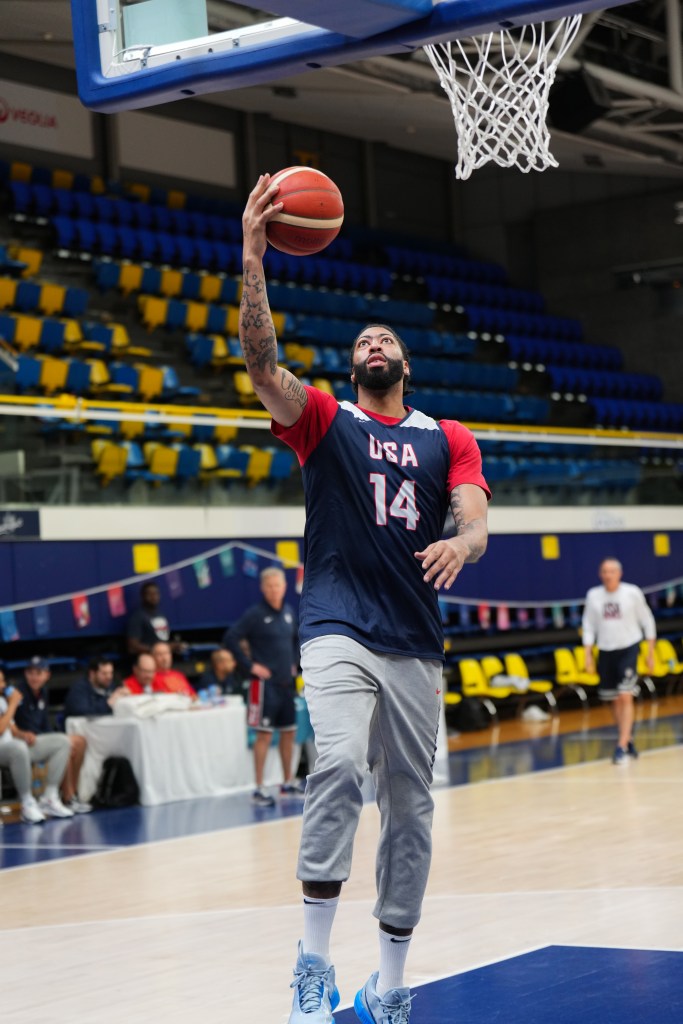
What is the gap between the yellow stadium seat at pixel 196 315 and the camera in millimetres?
19859

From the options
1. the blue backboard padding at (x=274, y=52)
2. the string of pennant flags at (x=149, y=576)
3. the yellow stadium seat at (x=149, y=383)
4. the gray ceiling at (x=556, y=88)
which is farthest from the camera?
the gray ceiling at (x=556, y=88)

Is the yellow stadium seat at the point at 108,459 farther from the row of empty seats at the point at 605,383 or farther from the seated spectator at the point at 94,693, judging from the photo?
the row of empty seats at the point at 605,383

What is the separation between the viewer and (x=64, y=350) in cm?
1758

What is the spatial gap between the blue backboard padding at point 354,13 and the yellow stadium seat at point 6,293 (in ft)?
41.8

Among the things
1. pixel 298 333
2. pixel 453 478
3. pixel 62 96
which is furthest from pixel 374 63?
pixel 453 478

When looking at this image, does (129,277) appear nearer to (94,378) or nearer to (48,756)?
(94,378)

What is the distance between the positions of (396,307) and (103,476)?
10004 mm

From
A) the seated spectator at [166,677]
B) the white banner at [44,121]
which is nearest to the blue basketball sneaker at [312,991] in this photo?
the seated spectator at [166,677]

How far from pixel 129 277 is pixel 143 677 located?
8.48m

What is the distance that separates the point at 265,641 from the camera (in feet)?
39.1

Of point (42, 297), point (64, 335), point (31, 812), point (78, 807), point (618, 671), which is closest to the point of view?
point (31, 812)

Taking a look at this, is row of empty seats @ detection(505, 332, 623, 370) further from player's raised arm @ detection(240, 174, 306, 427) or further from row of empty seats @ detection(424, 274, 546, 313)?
player's raised arm @ detection(240, 174, 306, 427)

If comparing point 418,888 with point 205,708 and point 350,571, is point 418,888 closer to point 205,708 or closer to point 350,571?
point 350,571

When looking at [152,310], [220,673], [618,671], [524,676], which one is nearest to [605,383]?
[524,676]
